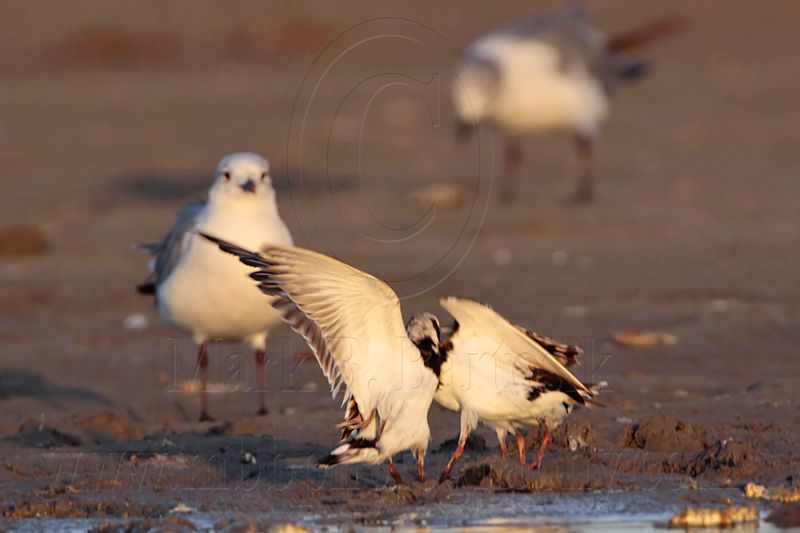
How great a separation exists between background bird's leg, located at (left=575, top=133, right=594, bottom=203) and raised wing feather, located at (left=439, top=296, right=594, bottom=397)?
7547 millimetres

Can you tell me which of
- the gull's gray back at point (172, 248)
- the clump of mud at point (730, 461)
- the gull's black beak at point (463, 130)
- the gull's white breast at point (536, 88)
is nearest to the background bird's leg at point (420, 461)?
the clump of mud at point (730, 461)

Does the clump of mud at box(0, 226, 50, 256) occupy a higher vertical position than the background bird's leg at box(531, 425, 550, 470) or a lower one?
higher

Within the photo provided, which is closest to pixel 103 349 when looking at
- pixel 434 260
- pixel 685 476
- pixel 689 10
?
pixel 434 260

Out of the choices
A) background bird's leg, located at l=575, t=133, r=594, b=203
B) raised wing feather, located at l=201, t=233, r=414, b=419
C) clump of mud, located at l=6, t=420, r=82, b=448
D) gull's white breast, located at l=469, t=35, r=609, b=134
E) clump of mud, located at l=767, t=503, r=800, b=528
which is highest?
gull's white breast, located at l=469, t=35, r=609, b=134

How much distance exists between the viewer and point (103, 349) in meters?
8.86

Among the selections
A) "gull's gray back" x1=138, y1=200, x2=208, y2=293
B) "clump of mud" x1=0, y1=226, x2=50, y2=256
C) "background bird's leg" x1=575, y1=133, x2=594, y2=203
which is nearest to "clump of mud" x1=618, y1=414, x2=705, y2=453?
"gull's gray back" x1=138, y1=200, x2=208, y2=293

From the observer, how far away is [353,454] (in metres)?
5.17

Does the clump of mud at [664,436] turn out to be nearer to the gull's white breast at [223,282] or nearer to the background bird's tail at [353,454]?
the background bird's tail at [353,454]

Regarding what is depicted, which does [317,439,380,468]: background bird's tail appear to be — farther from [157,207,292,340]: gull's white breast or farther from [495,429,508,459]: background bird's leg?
[157,207,292,340]: gull's white breast

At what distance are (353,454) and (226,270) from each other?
7.46 feet

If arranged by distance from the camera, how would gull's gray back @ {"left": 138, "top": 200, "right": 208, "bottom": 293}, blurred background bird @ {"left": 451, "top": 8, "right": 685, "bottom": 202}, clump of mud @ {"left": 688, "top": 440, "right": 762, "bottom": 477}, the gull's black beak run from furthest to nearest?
the gull's black beak
blurred background bird @ {"left": 451, "top": 8, "right": 685, "bottom": 202}
gull's gray back @ {"left": 138, "top": 200, "right": 208, "bottom": 293}
clump of mud @ {"left": 688, "top": 440, "right": 762, "bottom": 477}

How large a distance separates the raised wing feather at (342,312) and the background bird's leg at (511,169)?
8024 mm

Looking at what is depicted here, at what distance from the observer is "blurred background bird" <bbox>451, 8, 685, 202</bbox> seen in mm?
13211

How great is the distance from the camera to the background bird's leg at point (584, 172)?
1309 centimetres
